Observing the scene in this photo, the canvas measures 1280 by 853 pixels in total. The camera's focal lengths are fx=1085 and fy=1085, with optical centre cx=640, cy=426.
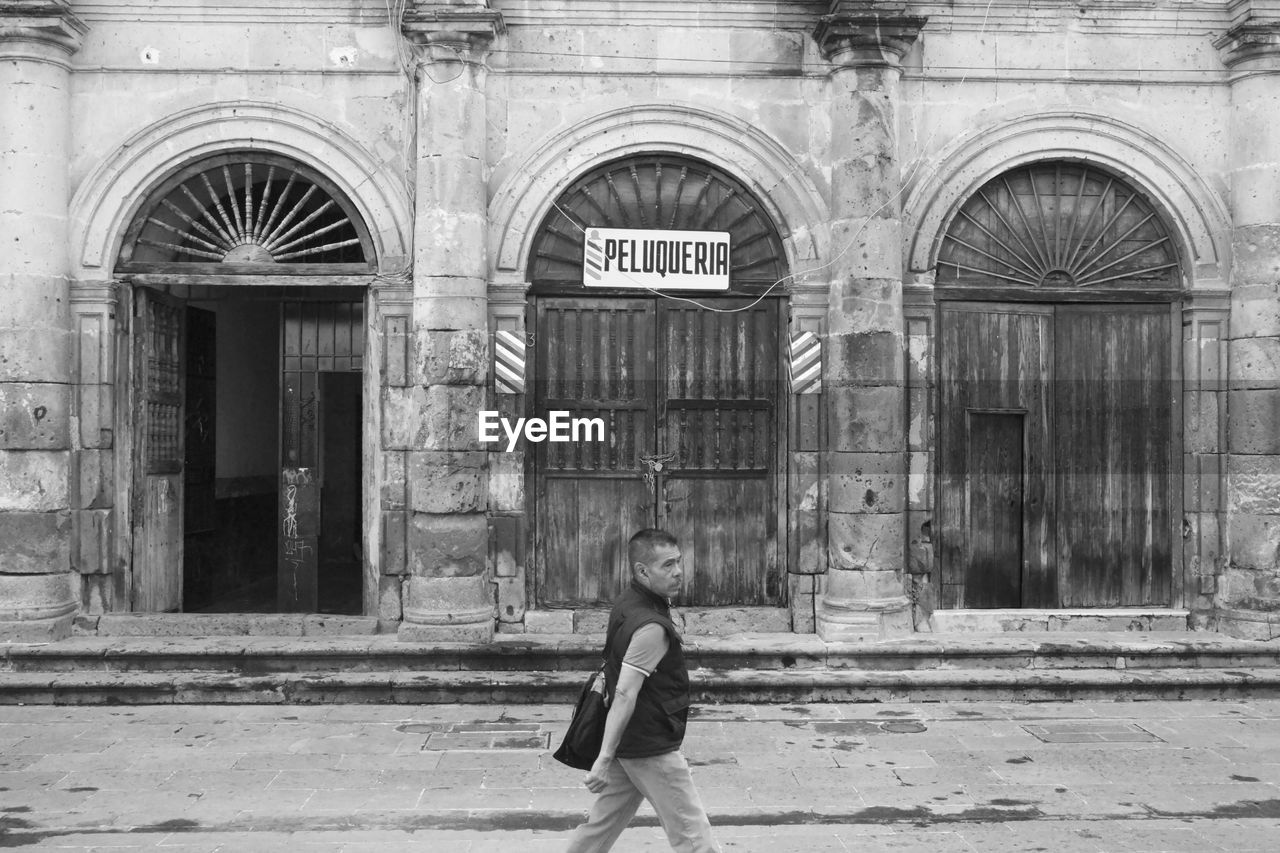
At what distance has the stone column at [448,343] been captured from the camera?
8477mm

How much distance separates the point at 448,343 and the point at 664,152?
242cm

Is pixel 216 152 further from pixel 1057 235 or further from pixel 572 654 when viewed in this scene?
pixel 1057 235

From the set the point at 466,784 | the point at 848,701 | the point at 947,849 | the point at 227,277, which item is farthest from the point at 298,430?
the point at 947,849

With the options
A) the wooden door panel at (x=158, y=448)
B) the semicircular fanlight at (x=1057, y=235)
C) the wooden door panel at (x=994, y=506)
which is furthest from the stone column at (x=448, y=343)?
the wooden door panel at (x=994, y=506)

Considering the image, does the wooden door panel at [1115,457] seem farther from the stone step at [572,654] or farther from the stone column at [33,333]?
the stone column at [33,333]

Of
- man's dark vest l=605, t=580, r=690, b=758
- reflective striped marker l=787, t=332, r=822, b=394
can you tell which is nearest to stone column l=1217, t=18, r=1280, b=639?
reflective striped marker l=787, t=332, r=822, b=394

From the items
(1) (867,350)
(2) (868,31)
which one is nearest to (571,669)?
(1) (867,350)

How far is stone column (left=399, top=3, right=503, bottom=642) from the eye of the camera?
8477 mm

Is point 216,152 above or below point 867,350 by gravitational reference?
above

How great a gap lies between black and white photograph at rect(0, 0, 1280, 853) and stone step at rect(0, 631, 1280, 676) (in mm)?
35

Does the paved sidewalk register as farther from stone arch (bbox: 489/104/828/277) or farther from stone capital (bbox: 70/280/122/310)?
stone arch (bbox: 489/104/828/277)

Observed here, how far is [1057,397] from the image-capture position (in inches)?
364

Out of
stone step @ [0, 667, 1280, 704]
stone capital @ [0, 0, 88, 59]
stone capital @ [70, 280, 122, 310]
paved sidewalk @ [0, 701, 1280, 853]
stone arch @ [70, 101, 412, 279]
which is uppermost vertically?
stone capital @ [0, 0, 88, 59]

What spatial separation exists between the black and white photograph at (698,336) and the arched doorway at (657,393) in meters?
0.03
